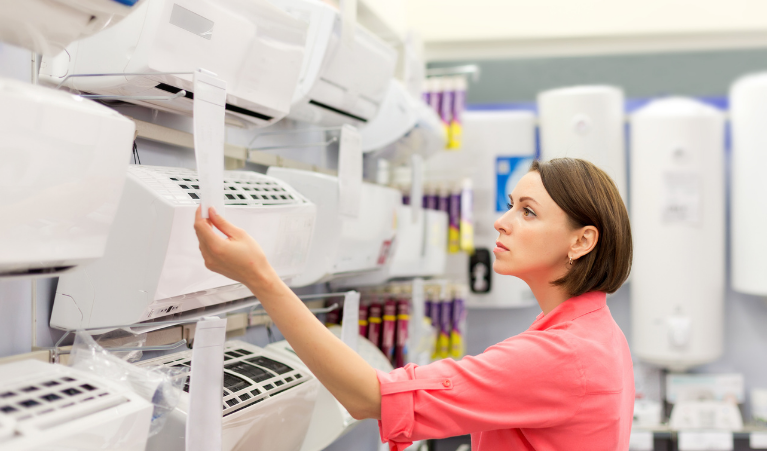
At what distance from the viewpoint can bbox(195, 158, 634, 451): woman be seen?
2.79ft

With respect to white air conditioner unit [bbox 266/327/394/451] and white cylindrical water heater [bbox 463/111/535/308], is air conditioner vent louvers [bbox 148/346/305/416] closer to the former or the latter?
white air conditioner unit [bbox 266/327/394/451]

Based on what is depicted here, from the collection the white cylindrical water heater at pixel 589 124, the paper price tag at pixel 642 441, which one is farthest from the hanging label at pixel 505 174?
the paper price tag at pixel 642 441

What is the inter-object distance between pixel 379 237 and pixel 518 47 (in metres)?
1.85

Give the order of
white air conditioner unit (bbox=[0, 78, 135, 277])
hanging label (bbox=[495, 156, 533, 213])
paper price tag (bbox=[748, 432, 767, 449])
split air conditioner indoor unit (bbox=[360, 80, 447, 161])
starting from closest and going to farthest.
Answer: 1. white air conditioner unit (bbox=[0, 78, 135, 277])
2. split air conditioner indoor unit (bbox=[360, 80, 447, 161])
3. paper price tag (bbox=[748, 432, 767, 449])
4. hanging label (bbox=[495, 156, 533, 213])

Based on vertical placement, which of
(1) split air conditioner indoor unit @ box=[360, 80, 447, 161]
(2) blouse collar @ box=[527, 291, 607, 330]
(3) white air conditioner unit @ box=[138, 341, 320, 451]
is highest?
(1) split air conditioner indoor unit @ box=[360, 80, 447, 161]

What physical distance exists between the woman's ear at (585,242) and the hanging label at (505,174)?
2.03 meters

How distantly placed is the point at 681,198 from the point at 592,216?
6.48ft

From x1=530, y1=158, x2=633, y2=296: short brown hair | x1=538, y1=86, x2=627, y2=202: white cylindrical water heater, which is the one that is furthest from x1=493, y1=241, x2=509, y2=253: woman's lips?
x1=538, y1=86, x2=627, y2=202: white cylindrical water heater

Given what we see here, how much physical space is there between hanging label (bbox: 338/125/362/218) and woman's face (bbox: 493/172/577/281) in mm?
424

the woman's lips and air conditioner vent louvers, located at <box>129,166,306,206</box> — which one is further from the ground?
air conditioner vent louvers, located at <box>129,166,306,206</box>

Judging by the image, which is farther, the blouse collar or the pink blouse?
the blouse collar

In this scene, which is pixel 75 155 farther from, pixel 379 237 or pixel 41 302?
pixel 379 237

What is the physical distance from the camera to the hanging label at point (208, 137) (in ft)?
2.60

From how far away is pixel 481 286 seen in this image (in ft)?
10.1
